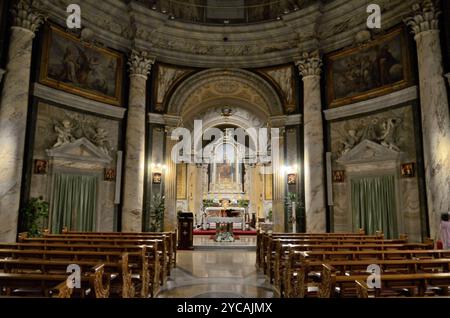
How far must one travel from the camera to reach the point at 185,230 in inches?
467

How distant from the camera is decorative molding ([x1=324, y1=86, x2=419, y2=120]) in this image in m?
9.82

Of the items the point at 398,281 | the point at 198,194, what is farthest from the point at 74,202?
the point at 198,194

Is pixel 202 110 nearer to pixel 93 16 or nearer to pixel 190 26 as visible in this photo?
pixel 190 26

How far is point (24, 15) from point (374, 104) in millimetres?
11305

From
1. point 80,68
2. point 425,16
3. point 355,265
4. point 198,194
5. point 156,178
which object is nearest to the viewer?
point 355,265

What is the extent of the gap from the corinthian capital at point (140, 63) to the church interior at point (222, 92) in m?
0.07

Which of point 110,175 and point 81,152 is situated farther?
point 110,175

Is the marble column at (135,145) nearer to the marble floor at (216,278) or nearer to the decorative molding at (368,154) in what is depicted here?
the marble floor at (216,278)

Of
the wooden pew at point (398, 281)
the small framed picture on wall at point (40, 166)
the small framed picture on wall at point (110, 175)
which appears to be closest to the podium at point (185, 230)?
the small framed picture on wall at point (110, 175)

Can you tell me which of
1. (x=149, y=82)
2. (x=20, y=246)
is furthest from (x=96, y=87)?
(x=20, y=246)

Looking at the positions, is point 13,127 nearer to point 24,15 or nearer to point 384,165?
point 24,15

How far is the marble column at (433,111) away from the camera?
8484 millimetres
